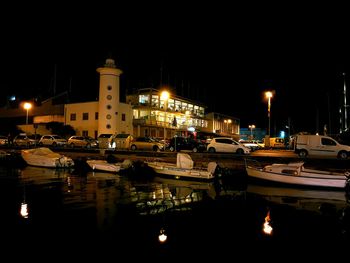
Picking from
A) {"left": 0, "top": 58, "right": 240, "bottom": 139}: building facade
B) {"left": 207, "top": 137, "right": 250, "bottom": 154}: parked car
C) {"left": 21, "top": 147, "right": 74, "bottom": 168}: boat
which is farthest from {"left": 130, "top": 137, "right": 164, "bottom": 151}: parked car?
{"left": 0, "top": 58, "right": 240, "bottom": 139}: building facade

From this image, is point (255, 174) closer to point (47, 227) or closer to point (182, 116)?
point (47, 227)

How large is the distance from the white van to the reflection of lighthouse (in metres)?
29.1

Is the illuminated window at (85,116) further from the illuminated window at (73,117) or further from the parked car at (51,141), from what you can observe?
the parked car at (51,141)

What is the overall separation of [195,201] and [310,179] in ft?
24.0

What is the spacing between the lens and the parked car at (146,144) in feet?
99.8

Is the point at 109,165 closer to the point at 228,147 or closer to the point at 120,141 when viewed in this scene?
the point at 228,147

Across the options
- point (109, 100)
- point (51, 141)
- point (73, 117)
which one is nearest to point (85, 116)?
point (73, 117)

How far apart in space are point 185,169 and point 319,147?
10.8 m

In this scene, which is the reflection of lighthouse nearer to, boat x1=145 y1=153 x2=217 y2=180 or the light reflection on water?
boat x1=145 y1=153 x2=217 y2=180

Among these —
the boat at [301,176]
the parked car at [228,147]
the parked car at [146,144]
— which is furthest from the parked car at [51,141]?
the boat at [301,176]

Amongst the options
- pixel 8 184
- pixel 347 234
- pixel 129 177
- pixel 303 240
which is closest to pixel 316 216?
pixel 347 234

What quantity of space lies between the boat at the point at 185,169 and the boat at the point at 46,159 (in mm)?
8769

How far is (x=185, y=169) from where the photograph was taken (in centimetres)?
1977

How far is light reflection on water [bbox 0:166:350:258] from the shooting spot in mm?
8781
